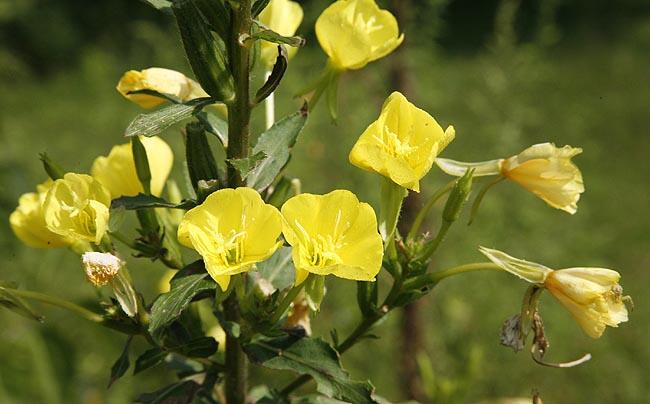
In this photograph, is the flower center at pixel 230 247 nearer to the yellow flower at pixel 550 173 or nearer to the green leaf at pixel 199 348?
the green leaf at pixel 199 348

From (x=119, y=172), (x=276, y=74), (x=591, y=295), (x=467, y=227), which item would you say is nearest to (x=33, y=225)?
(x=119, y=172)

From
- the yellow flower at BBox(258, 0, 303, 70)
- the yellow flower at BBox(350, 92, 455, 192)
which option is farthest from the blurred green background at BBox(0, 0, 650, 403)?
the yellow flower at BBox(350, 92, 455, 192)

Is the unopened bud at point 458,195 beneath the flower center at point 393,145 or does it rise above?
beneath

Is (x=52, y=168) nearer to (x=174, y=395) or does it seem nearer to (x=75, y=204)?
(x=75, y=204)

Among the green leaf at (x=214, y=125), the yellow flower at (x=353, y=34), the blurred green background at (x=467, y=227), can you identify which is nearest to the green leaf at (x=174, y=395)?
the green leaf at (x=214, y=125)

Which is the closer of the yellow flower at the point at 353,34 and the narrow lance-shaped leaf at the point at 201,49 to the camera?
the narrow lance-shaped leaf at the point at 201,49

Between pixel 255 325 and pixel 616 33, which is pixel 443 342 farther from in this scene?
pixel 616 33

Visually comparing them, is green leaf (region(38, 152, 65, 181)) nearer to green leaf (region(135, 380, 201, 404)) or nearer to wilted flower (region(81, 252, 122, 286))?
wilted flower (region(81, 252, 122, 286))
